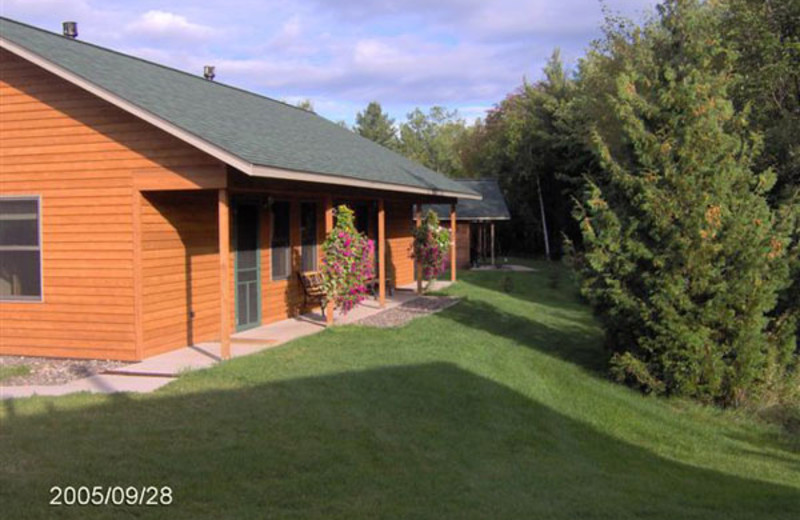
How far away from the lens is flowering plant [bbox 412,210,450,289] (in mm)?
16469

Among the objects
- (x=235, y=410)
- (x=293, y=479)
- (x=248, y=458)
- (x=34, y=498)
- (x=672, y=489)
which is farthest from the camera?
(x=235, y=410)

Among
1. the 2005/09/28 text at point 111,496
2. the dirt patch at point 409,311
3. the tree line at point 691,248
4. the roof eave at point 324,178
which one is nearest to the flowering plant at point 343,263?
the roof eave at point 324,178

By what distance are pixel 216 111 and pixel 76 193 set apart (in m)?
2.45

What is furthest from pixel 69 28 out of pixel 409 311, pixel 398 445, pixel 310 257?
pixel 398 445

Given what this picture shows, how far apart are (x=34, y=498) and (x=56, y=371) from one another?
4.59m

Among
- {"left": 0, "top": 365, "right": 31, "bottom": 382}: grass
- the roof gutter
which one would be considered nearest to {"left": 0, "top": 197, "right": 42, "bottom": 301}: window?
{"left": 0, "top": 365, "right": 31, "bottom": 382}: grass

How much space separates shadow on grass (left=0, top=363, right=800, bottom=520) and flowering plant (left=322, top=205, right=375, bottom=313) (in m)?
3.77

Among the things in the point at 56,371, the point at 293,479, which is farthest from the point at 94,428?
the point at 56,371

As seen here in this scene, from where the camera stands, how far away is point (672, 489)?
18.1 feet

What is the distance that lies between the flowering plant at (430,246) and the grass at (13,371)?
31.0ft

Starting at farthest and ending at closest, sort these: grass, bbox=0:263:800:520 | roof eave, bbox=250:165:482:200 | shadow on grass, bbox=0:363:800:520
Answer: roof eave, bbox=250:165:482:200
grass, bbox=0:263:800:520
shadow on grass, bbox=0:363:800:520

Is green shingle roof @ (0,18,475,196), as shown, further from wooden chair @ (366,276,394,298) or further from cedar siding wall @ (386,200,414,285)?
cedar siding wall @ (386,200,414,285)

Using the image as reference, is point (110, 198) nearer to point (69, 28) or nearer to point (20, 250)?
point (20, 250)

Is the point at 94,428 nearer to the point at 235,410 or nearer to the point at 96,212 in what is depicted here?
the point at 235,410
